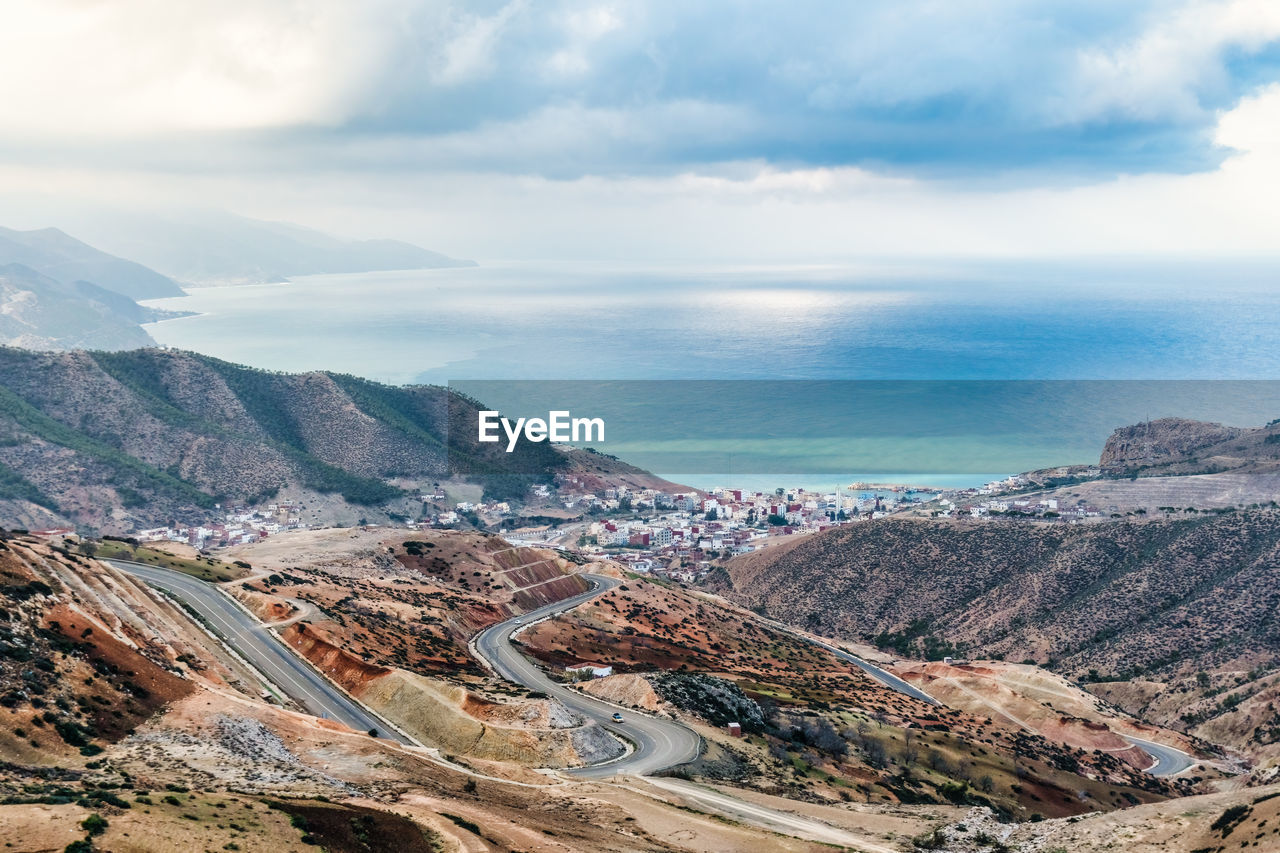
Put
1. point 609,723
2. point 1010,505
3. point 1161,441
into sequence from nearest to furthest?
1. point 609,723
2. point 1010,505
3. point 1161,441

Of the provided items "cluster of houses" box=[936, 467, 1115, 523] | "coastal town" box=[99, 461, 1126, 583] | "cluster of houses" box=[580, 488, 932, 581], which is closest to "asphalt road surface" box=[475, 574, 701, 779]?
"coastal town" box=[99, 461, 1126, 583]

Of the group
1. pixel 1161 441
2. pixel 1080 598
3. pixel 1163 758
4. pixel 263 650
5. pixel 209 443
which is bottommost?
pixel 1163 758

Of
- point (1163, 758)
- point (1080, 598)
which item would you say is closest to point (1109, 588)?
point (1080, 598)

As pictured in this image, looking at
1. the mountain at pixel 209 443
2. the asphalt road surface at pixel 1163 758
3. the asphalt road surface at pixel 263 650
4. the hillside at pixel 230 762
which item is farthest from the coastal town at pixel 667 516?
the hillside at pixel 230 762

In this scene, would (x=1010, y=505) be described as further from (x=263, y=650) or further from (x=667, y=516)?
(x=263, y=650)

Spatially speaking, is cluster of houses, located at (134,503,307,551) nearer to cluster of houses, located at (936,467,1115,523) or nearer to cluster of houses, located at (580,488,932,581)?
cluster of houses, located at (580,488,932,581)

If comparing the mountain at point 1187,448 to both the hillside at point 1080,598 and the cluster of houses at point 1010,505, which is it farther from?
the hillside at point 1080,598

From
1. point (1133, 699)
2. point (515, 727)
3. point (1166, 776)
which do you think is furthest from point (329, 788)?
point (1133, 699)
